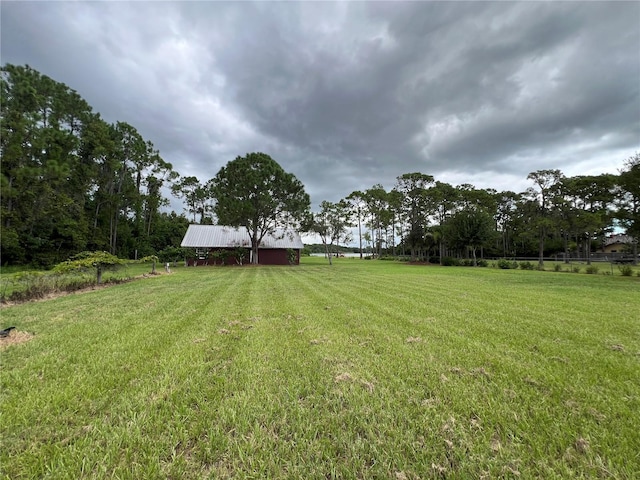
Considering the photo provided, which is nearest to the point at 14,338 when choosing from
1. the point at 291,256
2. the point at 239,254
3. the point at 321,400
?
the point at 321,400

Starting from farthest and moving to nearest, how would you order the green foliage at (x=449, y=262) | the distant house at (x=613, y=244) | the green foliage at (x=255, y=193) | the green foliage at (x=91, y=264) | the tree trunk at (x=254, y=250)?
the distant house at (x=613, y=244) < the green foliage at (x=449, y=262) < the tree trunk at (x=254, y=250) < the green foliage at (x=255, y=193) < the green foliage at (x=91, y=264)

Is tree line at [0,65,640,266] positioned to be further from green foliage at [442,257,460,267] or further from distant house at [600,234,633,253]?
distant house at [600,234,633,253]

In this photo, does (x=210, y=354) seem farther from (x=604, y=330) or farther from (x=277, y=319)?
(x=604, y=330)

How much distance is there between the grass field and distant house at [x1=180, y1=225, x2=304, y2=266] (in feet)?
79.2

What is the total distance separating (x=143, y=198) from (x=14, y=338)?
1480 inches

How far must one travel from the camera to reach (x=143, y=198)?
3584 centimetres

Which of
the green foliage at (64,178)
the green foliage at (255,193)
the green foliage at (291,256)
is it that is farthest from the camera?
the green foliage at (291,256)

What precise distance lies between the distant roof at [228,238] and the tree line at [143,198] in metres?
1.81

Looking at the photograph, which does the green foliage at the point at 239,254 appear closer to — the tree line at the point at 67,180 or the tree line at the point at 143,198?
the tree line at the point at 143,198

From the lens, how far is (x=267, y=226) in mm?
28656

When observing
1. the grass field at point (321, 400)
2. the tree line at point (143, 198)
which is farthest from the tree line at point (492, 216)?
the grass field at point (321, 400)

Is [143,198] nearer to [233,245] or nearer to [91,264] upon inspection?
[233,245]

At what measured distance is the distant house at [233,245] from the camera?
94.2ft


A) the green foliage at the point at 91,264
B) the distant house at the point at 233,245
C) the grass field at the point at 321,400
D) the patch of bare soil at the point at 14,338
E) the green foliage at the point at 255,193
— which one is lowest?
the grass field at the point at 321,400
